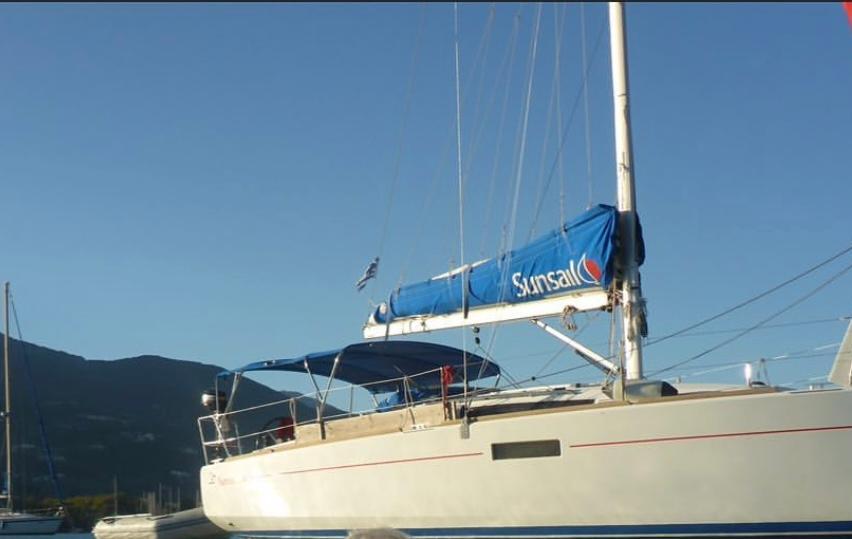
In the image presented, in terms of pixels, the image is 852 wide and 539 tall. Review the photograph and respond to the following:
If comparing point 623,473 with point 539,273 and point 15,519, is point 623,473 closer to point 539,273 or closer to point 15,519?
point 539,273

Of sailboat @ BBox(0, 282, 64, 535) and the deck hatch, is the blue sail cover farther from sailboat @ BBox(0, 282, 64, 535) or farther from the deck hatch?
sailboat @ BBox(0, 282, 64, 535)

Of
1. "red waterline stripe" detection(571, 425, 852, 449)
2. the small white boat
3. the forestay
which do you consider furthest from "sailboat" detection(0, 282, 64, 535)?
"red waterline stripe" detection(571, 425, 852, 449)

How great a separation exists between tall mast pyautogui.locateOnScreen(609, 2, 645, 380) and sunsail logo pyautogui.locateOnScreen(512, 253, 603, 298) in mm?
398

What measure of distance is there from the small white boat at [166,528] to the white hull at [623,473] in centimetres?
865

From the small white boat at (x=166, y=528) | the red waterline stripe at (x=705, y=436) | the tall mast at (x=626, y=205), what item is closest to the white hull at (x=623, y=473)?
the red waterline stripe at (x=705, y=436)

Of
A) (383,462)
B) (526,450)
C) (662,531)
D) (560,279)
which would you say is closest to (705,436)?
(662,531)

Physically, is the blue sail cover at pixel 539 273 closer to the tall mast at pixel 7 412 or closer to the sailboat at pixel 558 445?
the sailboat at pixel 558 445

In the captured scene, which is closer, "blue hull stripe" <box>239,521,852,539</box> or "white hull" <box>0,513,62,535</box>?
"blue hull stripe" <box>239,521,852,539</box>

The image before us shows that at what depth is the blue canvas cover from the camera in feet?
48.3

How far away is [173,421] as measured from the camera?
92125 mm

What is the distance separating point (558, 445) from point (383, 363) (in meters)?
5.48

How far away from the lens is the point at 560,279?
12.9 m

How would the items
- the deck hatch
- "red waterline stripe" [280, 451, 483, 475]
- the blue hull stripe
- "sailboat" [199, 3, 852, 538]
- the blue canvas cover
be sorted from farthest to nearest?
1. the blue canvas cover
2. "red waterline stripe" [280, 451, 483, 475]
3. the deck hatch
4. "sailboat" [199, 3, 852, 538]
5. the blue hull stripe

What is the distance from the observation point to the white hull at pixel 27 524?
32.7 meters
